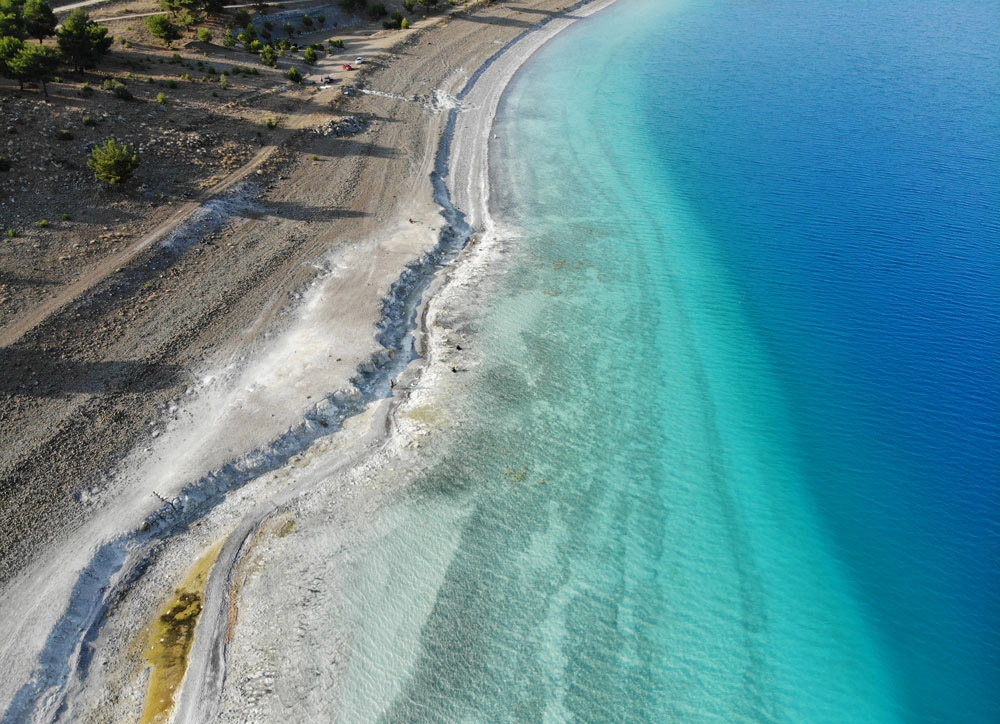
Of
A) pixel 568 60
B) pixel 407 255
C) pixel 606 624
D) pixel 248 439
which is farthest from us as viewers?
pixel 568 60

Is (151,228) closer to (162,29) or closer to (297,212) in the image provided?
(297,212)

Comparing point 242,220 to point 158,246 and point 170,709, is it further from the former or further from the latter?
point 170,709

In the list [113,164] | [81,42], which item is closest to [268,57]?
[81,42]

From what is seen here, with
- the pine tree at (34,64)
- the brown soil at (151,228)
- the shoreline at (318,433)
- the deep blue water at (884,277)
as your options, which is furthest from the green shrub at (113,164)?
the deep blue water at (884,277)

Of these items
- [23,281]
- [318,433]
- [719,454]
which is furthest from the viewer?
[23,281]

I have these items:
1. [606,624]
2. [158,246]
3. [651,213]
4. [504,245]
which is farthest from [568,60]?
[606,624]
